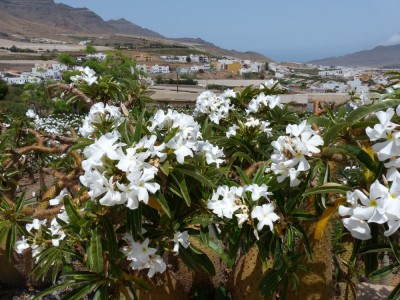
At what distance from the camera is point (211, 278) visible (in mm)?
2338

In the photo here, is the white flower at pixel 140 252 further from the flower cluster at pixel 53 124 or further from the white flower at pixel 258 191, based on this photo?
the flower cluster at pixel 53 124

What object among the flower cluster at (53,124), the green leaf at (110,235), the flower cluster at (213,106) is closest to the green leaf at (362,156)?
the green leaf at (110,235)

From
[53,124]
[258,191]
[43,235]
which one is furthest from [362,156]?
[53,124]

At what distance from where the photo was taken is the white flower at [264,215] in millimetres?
1391

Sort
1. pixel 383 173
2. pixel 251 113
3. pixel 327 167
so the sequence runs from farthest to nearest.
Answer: pixel 251 113 → pixel 327 167 → pixel 383 173

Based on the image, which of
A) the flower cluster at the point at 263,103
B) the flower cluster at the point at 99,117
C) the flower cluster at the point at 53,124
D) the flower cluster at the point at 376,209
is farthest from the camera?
the flower cluster at the point at 53,124

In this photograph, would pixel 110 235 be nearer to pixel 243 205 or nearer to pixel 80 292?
pixel 80 292

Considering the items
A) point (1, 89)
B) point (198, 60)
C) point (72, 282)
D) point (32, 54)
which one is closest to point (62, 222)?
point (72, 282)

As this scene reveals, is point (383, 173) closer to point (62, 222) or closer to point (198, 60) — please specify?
point (62, 222)

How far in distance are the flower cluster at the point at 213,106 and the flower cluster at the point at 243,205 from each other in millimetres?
1235

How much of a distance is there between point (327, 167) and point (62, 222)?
40.3 inches

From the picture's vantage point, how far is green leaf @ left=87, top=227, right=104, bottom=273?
4.48ft

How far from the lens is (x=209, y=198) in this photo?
1.58m

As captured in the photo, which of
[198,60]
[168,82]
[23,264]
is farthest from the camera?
[198,60]
